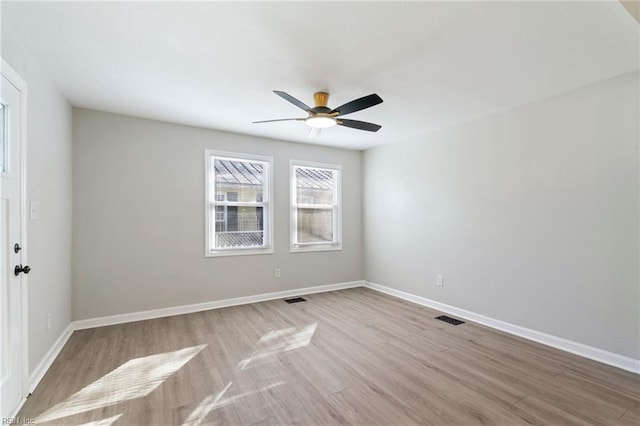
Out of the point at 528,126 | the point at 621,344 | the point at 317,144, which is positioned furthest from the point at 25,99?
the point at 621,344

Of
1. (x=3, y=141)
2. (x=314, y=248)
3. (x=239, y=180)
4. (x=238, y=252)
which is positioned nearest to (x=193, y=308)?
(x=238, y=252)

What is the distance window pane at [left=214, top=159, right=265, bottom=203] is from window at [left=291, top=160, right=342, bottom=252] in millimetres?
587

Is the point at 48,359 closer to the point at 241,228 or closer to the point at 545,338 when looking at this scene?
the point at 241,228

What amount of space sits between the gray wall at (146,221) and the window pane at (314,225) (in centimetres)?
49

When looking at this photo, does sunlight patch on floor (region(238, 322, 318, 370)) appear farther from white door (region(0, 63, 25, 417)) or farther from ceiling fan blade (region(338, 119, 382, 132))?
ceiling fan blade (region(338, 119, 382, 132))

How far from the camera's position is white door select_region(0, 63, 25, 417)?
6.24 feet

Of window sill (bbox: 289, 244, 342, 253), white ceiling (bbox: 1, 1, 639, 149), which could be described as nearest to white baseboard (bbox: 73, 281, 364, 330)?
window sill (bbox: 289, 244, 342, 253)

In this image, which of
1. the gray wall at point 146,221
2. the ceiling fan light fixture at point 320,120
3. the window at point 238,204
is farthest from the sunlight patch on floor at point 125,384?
the ceiling fan light fixture at point 320,120

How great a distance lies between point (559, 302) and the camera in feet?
10.2

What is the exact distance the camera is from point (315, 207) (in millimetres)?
5406

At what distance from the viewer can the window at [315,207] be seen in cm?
516

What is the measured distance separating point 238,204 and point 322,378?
9.59 ft

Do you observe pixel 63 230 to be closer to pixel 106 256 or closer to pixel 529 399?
pixel 106 256

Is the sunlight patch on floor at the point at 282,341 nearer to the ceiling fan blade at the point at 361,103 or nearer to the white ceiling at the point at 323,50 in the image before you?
the ceiling fan blade at the point at 361,103
